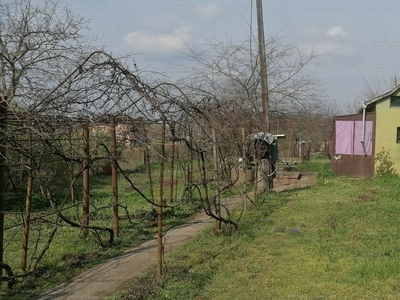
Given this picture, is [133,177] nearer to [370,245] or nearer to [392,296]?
[370,245]

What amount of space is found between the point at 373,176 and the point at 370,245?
453 inches

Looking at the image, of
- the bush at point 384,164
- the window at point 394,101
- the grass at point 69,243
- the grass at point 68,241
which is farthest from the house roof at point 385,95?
the grass at point 69,243

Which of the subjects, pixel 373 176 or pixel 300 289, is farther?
pixel 373 176

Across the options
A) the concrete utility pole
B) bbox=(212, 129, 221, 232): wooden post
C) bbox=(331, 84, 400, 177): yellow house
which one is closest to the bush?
bbox=(331, 84, 400, 177): yellow house

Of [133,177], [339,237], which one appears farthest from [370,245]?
[133,177]

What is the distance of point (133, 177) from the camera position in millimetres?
19703

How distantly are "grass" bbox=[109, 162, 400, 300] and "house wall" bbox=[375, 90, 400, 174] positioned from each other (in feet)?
26.1

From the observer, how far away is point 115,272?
19.2ft

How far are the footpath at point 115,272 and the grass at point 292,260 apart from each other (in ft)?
0.88

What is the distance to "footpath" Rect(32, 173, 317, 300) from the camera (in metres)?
5.07

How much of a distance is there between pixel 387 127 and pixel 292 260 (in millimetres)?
13292

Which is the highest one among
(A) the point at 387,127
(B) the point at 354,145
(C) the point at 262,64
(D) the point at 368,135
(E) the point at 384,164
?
(C) the point at 262,64

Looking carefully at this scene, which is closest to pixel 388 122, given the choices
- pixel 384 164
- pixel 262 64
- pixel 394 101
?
pixel 394 101

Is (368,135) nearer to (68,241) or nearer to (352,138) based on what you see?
(352,138)
